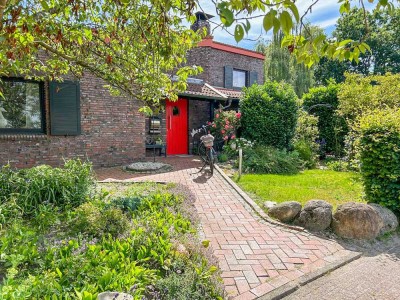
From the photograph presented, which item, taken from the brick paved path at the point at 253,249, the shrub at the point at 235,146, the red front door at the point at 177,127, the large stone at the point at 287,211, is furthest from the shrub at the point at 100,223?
the red front door at the point at 177,127

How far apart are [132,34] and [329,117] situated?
10589 mm

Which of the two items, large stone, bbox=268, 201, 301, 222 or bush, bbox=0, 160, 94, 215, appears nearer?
bush, bbox=0, 160, 94, 215

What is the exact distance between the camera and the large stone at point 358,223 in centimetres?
403

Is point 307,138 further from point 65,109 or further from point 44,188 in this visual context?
point 44,188

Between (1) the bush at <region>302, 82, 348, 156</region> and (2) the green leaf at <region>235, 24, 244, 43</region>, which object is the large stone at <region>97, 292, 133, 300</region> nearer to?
(2) the green leaf at <region>235, 24, 244, 43</region>

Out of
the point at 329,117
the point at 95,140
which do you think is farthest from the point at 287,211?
the point at 329,117

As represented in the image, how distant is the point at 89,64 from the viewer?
4.49m

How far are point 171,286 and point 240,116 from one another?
904 centimetres

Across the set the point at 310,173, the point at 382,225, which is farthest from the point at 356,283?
the point at 310,173

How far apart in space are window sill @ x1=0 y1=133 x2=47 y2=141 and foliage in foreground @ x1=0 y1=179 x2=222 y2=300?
396 centimetres

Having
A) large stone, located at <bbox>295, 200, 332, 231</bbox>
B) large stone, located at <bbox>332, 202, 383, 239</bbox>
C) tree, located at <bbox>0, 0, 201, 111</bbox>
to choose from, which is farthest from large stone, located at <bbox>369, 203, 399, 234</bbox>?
tree, located at <bbox>0, 0, 201, 111</bbox>

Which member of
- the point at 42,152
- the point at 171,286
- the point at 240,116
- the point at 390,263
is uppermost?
the point at 240,116

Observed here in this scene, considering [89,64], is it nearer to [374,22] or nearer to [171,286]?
[171,286]

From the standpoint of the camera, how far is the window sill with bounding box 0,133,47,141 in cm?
693
